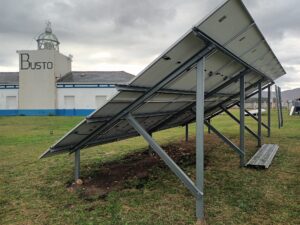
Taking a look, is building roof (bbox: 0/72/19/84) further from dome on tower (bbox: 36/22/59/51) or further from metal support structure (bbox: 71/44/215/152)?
metal support structure (bbox: 71/44/215/152)

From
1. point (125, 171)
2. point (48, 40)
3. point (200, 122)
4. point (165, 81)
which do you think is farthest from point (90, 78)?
point (200, 122)

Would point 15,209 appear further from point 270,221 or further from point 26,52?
point 26,52

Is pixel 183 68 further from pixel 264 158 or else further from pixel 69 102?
pixel 69 102

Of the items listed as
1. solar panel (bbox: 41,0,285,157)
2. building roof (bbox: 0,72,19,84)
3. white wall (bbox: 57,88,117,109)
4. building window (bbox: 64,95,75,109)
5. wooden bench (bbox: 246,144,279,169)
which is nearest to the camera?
solar panel (bbox: 41,0,285,157)

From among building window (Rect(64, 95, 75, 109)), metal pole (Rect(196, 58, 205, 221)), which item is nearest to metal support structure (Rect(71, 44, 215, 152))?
metal pole (Rect(196, 58, 205, 221))

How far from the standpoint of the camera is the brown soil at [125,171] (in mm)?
6396

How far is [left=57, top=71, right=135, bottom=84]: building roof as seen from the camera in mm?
38719

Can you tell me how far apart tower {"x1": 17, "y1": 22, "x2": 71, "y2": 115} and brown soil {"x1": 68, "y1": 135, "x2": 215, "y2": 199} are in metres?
30.6

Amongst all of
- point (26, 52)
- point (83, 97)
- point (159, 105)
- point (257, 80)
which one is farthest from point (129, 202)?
point (26, 52)

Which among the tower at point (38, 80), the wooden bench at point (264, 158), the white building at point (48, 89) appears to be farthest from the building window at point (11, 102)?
the wooden bench at point (264, 158)

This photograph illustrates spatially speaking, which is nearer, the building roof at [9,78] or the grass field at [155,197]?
the grass field at [155,197]

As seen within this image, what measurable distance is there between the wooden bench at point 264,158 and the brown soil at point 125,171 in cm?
132

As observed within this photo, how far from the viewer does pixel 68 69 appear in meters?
42.7

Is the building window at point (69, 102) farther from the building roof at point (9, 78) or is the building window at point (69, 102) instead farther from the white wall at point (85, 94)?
the building roof at point (9, 78)
